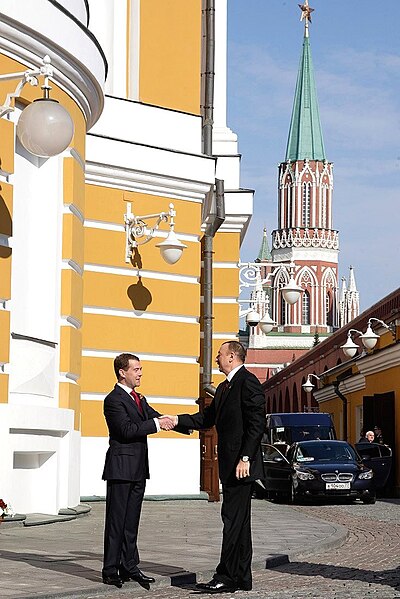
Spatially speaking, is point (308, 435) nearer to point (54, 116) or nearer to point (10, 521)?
point (10, 521)

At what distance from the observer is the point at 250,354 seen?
127m

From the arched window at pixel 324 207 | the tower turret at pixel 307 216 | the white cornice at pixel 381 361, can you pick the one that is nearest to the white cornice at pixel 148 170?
the white cornice at pixel 381 361

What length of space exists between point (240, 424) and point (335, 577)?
187cm

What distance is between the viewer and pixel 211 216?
23.2 m

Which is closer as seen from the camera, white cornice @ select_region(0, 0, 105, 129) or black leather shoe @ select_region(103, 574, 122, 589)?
black leather shoe @ select_region(103, 574, 122, 589)

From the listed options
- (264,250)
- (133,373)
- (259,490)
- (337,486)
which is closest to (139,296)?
(337,486)

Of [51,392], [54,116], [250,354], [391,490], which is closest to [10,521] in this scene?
[51,392]

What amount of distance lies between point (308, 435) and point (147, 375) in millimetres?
14066

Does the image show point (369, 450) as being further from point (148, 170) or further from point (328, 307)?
point (328, 307)

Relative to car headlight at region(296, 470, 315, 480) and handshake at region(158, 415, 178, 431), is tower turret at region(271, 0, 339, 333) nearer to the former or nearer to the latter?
car headlight at region(296, 470, 315, 480)

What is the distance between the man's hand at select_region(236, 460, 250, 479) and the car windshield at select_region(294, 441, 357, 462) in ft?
57.9

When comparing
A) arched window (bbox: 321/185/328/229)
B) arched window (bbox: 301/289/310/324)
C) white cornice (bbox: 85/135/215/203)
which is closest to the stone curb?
white cornice (bbox: 85/135/215/203)

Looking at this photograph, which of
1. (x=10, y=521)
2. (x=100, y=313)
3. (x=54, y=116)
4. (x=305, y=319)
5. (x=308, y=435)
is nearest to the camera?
(x=54, y=116)

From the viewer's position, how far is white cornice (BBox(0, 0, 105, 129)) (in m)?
14.1
